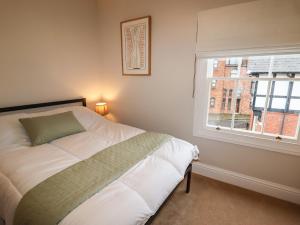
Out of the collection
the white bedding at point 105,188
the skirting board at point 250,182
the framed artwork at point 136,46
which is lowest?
the skirting board at point 250,182

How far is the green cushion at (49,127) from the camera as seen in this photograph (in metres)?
1.88

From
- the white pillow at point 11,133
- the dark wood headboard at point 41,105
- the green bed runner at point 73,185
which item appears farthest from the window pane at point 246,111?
the white pillow at point 11,133

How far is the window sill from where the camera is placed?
188 centimetres

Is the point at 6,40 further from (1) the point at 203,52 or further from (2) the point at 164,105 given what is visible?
(1) the point at 203,52

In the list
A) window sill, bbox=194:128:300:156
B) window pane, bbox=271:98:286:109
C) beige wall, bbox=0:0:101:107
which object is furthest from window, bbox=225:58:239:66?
beige wall, bbox=0:0:101:107

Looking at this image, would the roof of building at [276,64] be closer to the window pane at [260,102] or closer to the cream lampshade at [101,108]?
the window pane at [260,102]

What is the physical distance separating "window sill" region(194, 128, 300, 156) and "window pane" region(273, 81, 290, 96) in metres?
0.53

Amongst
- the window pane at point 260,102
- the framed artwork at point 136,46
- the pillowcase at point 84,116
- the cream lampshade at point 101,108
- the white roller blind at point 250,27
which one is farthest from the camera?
the cream lampshade at point 101,108

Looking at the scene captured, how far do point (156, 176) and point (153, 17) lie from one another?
2.09 meters

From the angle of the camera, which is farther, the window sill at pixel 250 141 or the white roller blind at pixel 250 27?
the window sill at pixel 250 141

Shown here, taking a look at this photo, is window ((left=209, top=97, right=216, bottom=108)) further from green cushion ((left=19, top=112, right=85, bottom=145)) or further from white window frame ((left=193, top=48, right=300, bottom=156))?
green cushion ((left=19, top=112, right=85, bottom=145))

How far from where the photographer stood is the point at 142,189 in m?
1.21

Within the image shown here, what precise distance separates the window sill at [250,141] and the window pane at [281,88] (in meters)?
0.53

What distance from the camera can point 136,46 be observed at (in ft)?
8.70
